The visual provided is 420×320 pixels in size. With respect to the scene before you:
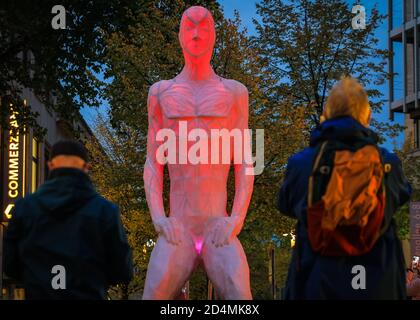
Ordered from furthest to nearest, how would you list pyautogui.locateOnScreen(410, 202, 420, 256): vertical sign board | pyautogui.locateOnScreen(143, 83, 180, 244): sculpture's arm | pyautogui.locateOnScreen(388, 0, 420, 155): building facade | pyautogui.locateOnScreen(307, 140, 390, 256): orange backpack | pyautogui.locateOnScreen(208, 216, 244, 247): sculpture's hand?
1. pyautogui.locateOnScreen(388, 0, 420, 155): building facade
2. pyautogui.locateOnScreen(410, 202, 420, 256): vertical sign board
3. pyautogui.locateOnScreen(143, 83, 180, 244): sculpture's arm
4. pyautogui.locateOnScreen(208, 216, 244, 247): sculpture's hand
5. pyautogui.locateOnScreen(307, 140, 390, 256): orange backpack

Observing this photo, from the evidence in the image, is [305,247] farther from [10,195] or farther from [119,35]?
[10,195]

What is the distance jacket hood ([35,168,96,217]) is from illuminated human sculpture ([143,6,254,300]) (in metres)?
1.89

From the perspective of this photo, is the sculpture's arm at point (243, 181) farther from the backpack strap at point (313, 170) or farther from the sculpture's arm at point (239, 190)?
the backpack strap at point (313, 170)

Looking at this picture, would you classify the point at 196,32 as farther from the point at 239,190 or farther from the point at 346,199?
the point at 346,199

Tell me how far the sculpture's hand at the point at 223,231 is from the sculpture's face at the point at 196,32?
1.59m

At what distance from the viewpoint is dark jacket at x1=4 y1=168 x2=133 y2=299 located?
257 inches

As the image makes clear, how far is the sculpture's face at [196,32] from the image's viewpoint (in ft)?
29.6

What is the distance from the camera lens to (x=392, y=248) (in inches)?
251

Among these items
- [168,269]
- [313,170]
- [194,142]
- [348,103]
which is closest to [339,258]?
[313,170]

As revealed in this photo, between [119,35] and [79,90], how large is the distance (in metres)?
1.95

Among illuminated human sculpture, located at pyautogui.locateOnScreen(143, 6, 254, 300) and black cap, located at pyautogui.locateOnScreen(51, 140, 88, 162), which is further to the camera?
illuminated human sculpture, located at pyautogui.locateOnScreen(143, 6, 254, 300)

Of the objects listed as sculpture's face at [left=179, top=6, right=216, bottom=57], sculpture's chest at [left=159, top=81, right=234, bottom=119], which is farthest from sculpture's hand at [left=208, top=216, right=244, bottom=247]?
sculpture's face at [left=179, top=6, right=216, bottom=57]

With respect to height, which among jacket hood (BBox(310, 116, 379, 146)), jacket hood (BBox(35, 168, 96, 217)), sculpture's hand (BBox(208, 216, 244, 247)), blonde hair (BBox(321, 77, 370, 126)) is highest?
blonde hair (BBox(321, 77, 370, 126))

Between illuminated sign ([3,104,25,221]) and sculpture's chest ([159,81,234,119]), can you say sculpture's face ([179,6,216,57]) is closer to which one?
sculpture's chest ([159,81,234,119])
